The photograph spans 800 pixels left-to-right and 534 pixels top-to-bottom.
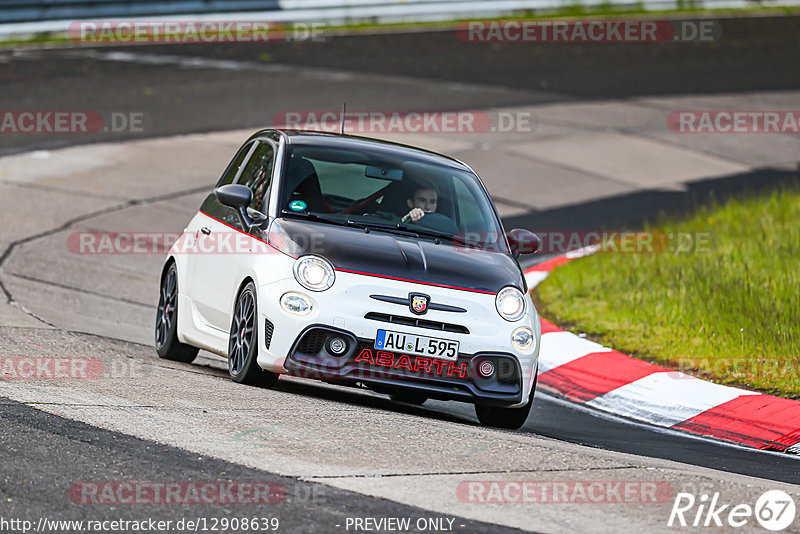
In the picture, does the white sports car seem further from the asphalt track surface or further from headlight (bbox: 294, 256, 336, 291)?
the asphalt track surface

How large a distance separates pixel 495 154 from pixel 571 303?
22.2 ft

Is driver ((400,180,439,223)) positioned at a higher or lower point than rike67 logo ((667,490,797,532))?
higher

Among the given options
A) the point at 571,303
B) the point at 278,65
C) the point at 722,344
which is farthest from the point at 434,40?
the point at 722,344

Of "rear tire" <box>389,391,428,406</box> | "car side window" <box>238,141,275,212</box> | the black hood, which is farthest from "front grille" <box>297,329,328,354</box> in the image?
"car side window" <box>238,141,275,212</box>

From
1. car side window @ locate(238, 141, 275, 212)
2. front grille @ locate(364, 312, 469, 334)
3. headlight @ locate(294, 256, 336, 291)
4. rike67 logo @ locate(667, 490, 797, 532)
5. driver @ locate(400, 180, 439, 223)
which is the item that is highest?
car side window @ locate(238, 141, 275, 212)

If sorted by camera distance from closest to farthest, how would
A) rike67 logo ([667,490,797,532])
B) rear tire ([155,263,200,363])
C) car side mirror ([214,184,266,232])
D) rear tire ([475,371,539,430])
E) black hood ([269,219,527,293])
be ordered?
rike67 logo ([667,490,797,532]) < black hood ([269,219,527,293]) < rear tire ([475,371,539,430]) < car side mirror ([214,184,266,232]) < rear tire ([155,263,200,363])

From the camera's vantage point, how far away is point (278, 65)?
74.5 feet

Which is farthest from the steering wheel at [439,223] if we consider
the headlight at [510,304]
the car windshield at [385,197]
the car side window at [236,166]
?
the car side window at [236,166]

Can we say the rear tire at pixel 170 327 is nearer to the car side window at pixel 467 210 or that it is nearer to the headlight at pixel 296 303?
the headlight at pixel 296 303

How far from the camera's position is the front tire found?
7.43 metres

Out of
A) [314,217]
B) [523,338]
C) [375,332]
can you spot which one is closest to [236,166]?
[314,217]

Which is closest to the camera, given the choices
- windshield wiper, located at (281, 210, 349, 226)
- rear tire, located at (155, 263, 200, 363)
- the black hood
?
the black hood

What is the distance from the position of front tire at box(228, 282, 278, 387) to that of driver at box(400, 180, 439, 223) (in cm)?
117

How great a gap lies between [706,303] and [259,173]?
3919 mm
